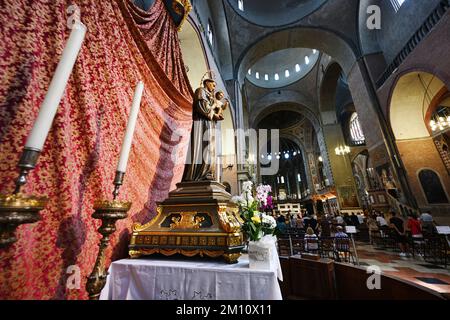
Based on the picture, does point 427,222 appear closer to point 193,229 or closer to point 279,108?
point 193,229

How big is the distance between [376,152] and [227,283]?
10.2 m

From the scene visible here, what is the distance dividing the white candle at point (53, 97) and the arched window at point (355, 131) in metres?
21.1

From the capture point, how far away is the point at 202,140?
2.30 metres

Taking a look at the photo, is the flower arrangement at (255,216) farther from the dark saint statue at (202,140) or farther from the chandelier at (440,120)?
the chandelier at (440,120)

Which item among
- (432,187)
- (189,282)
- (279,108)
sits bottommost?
(189,282)

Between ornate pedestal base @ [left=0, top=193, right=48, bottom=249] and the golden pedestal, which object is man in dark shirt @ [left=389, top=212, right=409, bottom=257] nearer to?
the golden pedestal

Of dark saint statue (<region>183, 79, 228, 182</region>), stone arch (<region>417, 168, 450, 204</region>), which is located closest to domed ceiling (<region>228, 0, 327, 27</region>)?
stone arch (<region>417, 168, 450, 204</region>)

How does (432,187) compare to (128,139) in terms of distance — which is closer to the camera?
(128,139)

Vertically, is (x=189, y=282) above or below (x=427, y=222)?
below

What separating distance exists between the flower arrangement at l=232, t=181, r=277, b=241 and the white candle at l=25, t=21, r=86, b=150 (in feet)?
4.38

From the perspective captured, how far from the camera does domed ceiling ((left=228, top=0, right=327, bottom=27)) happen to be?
430 inches

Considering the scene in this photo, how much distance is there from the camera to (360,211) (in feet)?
41.6

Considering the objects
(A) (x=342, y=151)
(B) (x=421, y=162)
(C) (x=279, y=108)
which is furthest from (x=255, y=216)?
(C) (x=279, y=108)

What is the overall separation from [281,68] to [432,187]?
16235 millimetres
